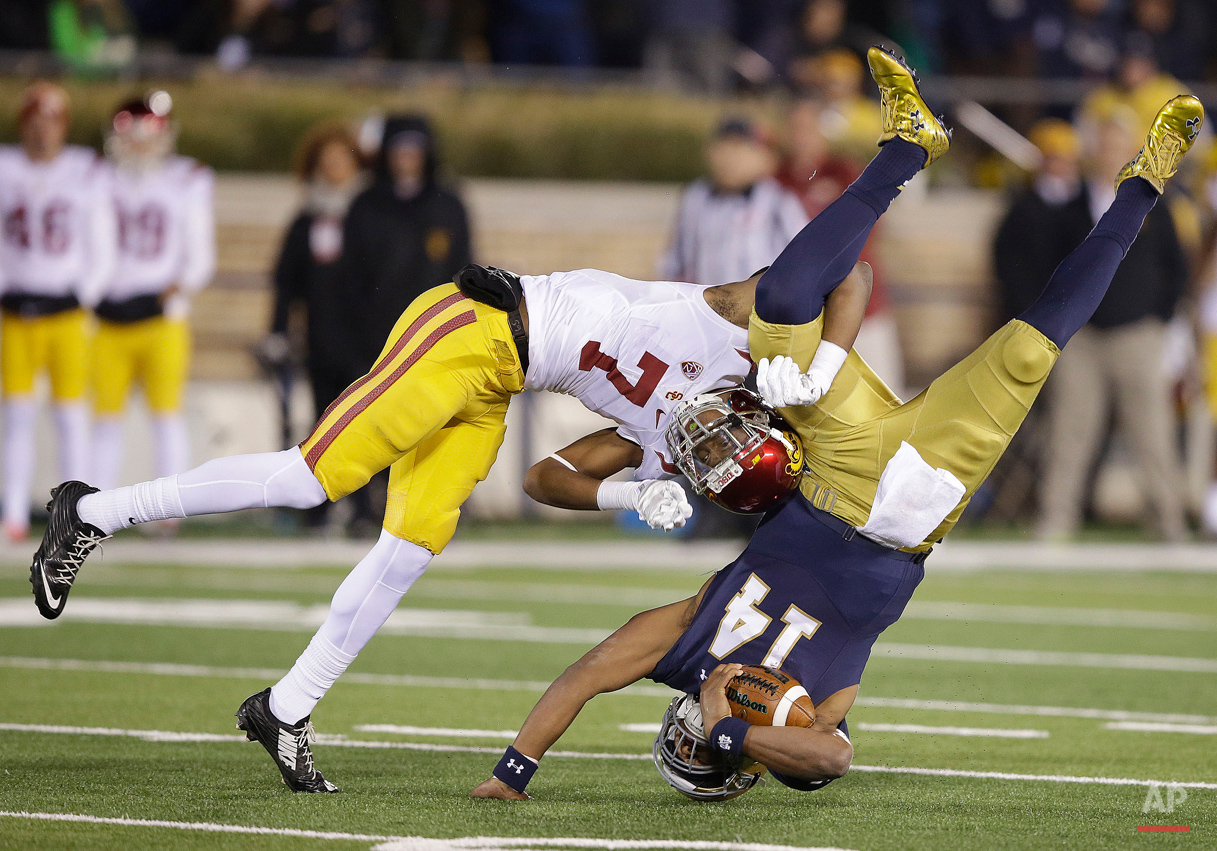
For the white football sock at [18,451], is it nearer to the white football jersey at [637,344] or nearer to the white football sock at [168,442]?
the white football sock at [168,442]

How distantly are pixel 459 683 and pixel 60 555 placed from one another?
2.01 meters

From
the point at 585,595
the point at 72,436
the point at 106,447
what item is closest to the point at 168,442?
the point at 106,447

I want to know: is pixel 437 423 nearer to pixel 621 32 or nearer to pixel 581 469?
pixel 581 469

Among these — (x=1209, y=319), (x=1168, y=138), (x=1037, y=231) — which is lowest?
(x=1209, y=319)

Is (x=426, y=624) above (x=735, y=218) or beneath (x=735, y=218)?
beneath

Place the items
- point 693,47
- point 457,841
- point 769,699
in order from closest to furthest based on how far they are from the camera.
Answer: point 457,841 → point 769,699 → point 693,47

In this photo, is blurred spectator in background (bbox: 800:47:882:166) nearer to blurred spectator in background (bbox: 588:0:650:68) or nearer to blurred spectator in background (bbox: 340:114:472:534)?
blurred spectator in background (bbox: 588:0:650:68)

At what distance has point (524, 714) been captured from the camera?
18.0 ft

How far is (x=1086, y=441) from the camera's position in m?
10.5

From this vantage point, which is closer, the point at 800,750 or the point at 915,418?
the point at 800,750

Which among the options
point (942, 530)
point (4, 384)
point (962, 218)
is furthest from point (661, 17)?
point (942, 530)

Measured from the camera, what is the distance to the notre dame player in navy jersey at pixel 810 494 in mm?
4141

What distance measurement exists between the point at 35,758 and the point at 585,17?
10097 millimetres

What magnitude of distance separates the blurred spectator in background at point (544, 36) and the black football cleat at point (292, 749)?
9654mm
